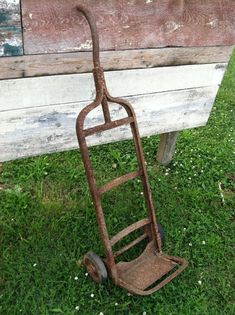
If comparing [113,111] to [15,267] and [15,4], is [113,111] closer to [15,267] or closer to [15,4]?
[15,4]

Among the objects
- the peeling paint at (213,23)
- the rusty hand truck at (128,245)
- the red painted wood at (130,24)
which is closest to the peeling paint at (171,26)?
the red painted wood at (130,24)

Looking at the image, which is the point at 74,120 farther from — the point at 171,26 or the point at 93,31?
the point at 171,26

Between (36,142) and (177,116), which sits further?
(177,116)

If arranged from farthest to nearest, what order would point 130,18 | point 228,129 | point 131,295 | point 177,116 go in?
point 228,129 → point 177,116 → point 131,295 → point 130,18

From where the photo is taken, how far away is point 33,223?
109 inches

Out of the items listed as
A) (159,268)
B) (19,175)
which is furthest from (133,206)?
(19,175)

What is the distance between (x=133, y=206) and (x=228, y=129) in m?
1.76

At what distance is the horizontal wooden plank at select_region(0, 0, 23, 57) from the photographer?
1908 mm

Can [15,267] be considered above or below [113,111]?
below

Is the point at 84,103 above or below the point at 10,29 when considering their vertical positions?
below

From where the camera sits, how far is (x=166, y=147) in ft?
11.2

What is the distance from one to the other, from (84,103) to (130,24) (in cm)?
53

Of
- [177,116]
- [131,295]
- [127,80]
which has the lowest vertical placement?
[131,295]

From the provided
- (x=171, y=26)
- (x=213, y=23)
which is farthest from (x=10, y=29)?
(x=213, y=23)
